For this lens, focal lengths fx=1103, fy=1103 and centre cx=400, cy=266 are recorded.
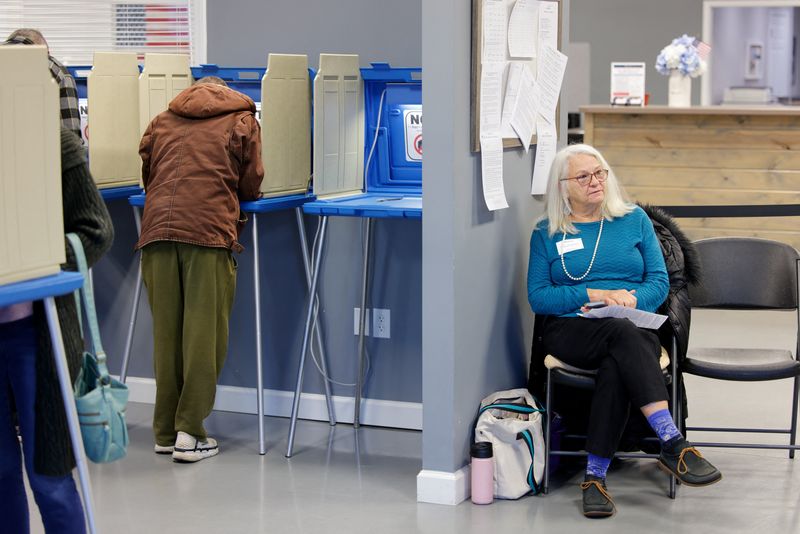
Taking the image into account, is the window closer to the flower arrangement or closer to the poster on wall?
the poster on wall

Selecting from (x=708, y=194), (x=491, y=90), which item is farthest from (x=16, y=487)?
(x=708, y=194)

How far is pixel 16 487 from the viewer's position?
235 centimetres

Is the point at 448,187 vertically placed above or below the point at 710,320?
above

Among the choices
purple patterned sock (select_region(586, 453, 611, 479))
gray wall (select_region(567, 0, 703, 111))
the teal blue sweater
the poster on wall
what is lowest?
purple patterned sock (select_region(586, 453, 611, 479))

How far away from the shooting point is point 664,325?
357 cm

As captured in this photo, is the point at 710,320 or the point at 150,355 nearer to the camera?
the point at 150,355

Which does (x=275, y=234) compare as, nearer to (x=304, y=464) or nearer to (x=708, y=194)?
(x=304, y=464)

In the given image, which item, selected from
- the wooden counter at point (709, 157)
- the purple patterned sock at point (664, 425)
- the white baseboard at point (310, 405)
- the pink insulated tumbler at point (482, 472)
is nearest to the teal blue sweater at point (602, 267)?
the purple patterned sock at point (664, 425)

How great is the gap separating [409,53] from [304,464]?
1581 millimetres

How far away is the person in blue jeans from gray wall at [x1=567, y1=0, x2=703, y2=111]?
946cm

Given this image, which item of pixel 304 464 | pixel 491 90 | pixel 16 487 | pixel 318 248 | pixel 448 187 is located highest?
pixel 491 90

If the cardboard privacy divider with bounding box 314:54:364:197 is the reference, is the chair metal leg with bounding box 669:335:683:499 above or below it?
below

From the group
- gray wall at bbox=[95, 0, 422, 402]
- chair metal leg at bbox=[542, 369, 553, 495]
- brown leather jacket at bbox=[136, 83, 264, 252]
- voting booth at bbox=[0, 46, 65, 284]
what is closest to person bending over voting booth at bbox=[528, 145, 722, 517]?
chair metal leg at bbox=[542, 369, 553, 495]

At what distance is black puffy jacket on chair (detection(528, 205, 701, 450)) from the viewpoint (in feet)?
11.7
